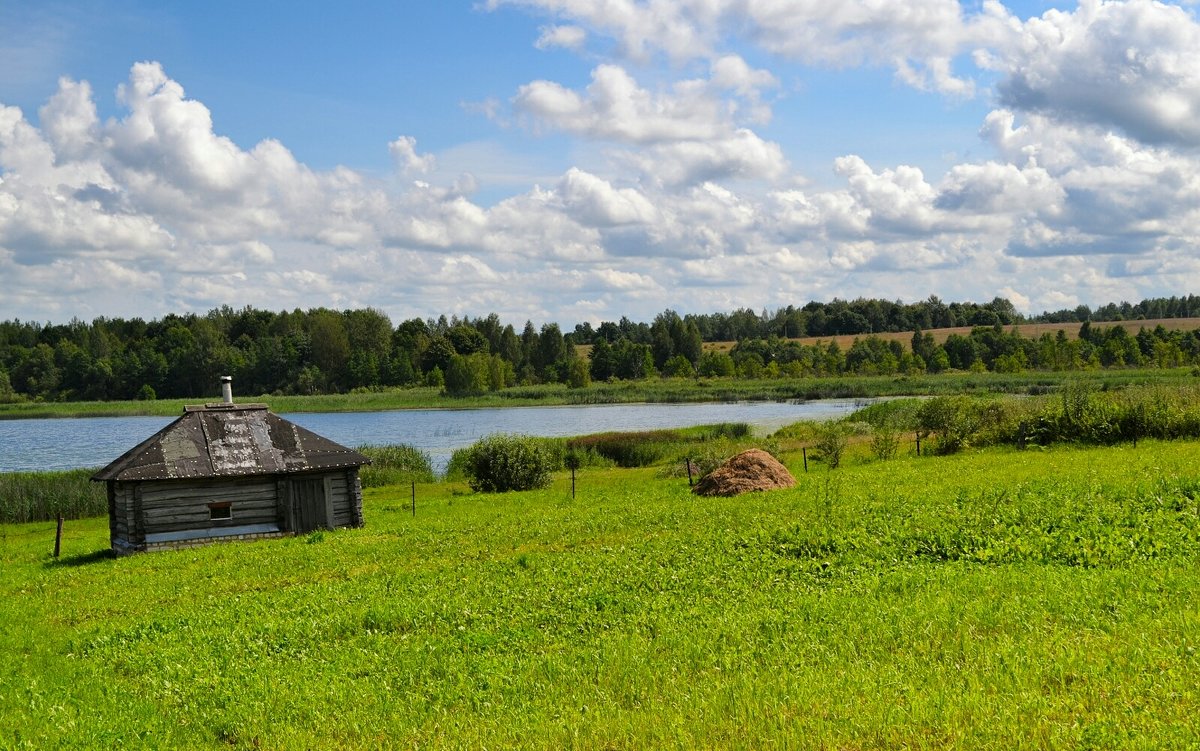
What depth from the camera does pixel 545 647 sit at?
11719 millimetres

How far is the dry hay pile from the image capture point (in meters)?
28.5

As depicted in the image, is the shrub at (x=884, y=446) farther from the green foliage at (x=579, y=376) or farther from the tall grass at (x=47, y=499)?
the green foliage at (x=579, y=376)

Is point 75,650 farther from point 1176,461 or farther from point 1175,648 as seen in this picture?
point 1176,461

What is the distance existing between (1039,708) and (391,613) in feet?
30.8

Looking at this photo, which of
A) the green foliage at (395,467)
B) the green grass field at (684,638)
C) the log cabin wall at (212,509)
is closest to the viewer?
the green grass field at (684,638)

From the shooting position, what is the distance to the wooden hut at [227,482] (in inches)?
1110

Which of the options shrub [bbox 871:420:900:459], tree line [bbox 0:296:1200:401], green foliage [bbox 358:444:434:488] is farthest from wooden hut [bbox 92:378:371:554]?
tree line [bbox 0:296:1200:401]

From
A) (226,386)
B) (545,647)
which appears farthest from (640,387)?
(545,647)

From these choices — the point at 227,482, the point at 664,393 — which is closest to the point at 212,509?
the point at 227,482

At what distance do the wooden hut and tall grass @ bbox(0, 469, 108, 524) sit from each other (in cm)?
1418

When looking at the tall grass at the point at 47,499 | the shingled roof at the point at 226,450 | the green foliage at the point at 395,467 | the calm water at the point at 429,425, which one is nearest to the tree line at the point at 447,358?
the calm water at the point at 429,425

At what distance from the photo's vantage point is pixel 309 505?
1201 inches

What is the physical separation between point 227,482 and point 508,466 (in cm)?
1350

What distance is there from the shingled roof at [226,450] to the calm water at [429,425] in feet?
78.8
